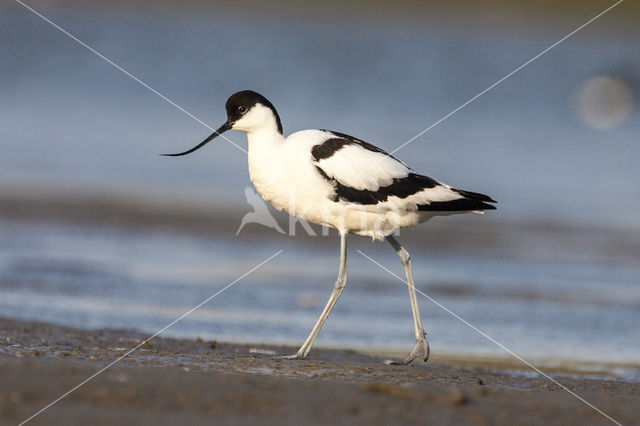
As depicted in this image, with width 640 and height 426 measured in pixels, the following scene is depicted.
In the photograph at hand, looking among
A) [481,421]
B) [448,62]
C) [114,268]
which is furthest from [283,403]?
[448,62]

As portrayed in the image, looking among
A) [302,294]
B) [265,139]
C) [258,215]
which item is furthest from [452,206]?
[258,215]

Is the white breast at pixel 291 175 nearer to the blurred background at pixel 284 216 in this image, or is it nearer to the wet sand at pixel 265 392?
the wet sand at pixel 265 392

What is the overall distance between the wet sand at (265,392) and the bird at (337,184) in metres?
0.79

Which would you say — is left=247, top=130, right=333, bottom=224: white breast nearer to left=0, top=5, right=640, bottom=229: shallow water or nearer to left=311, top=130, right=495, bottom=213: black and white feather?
left=311, top=130, right=495, bottom=213: black and white feather

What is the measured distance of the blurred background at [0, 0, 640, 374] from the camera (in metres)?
7.92

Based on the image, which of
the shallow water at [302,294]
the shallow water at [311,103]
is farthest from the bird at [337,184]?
the shallow water at [311,103]

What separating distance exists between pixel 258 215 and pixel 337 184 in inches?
210

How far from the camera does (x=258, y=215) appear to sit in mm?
11344

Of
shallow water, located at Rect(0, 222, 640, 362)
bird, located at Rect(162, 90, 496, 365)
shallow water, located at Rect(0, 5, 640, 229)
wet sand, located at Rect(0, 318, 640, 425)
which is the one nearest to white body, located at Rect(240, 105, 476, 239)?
bird, located at Rect(162, 90, 496, 365)

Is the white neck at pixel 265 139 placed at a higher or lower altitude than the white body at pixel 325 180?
higher

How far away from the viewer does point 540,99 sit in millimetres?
21469

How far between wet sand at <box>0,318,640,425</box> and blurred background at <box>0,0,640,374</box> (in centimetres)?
161

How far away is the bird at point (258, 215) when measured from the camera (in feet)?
35.8

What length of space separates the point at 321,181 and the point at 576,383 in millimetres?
1998
